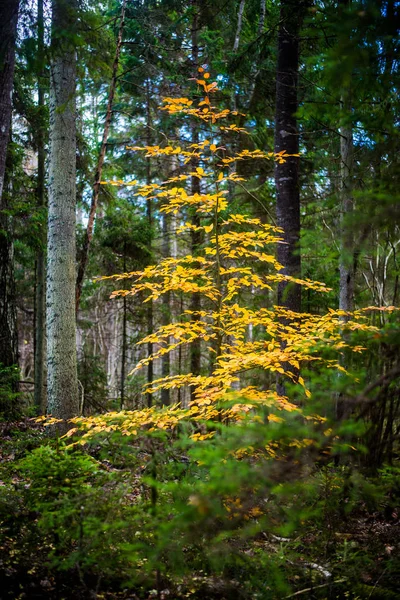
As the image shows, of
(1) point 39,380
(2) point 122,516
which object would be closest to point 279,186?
(2) point 122,516

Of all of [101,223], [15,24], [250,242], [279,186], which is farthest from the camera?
[101,223]

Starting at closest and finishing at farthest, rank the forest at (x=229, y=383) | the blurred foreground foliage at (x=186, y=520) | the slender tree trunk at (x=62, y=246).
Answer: the blurred foreground foliage at (x=186, y=520), the forest at (x=229, y=383), the slender tree trunk at (x=62, y=246)

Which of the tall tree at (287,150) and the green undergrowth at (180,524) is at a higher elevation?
the tall tree at (287,150)

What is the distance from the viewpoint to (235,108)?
1007cm

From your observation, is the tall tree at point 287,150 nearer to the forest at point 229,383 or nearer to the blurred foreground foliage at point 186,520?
the forest at point 229,383

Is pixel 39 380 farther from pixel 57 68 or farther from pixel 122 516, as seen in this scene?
pixel 122 516

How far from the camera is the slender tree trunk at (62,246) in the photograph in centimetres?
553

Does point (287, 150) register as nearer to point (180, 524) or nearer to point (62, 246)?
point (62, 246)

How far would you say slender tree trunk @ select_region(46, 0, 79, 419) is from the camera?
5527 mm

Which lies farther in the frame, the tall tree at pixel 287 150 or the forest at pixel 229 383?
the tall tree at pixel 287 150

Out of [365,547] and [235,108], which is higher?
[235,108]

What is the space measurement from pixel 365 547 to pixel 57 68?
266 inches

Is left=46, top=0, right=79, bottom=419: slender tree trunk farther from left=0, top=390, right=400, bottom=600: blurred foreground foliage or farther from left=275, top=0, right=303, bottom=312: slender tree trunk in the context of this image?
left=275, top=0, right=303, bottom=312: slender tree trunk

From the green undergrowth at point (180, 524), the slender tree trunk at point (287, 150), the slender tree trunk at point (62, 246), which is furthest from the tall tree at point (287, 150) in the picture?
the green undergrowth at point (180, 524)
